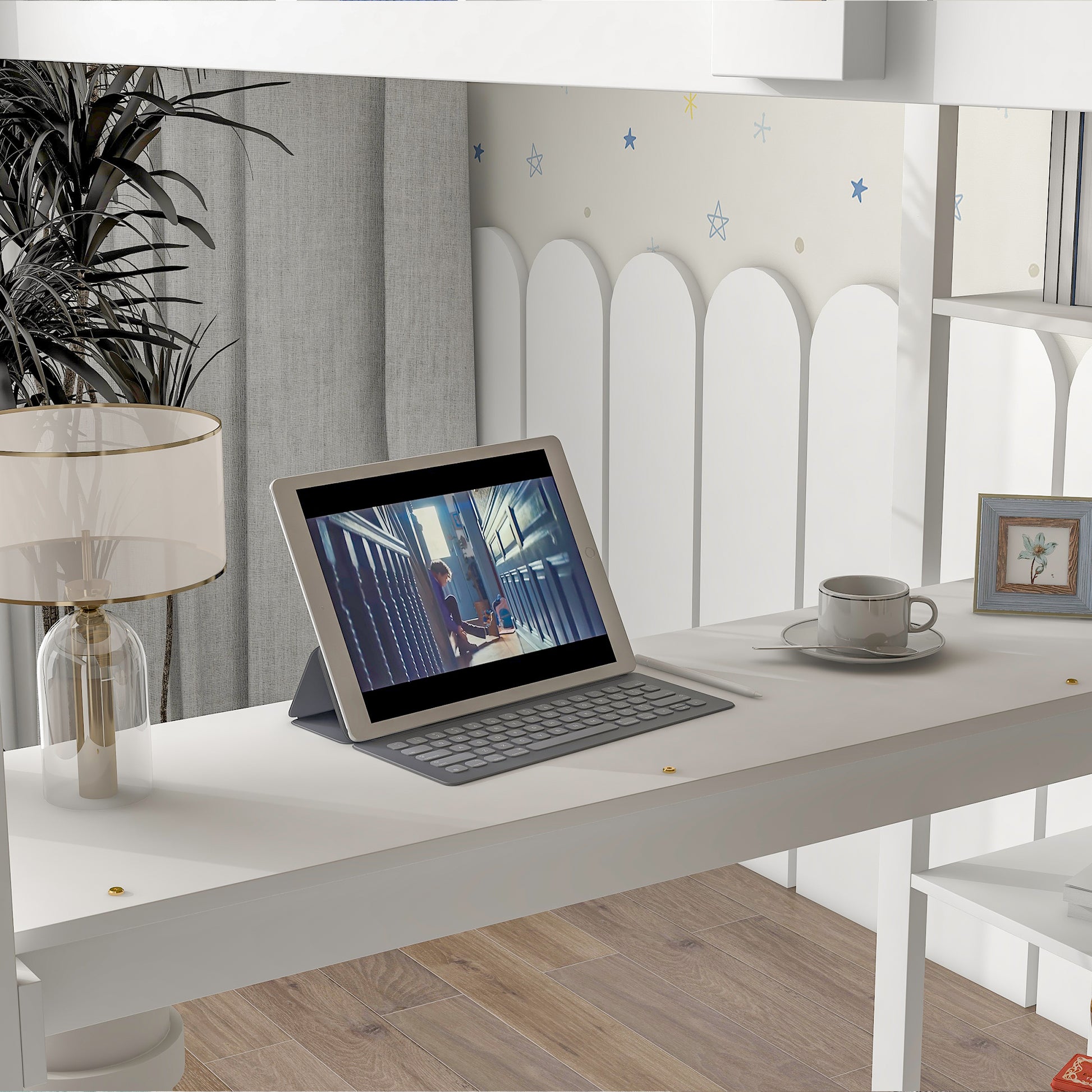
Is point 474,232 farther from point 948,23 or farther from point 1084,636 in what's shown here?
point 948,23

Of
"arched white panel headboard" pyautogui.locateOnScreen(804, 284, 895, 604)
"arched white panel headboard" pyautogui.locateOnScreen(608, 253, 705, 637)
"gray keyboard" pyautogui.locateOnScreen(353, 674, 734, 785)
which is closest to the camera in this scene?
"gray keyboard" pyautogui.locateOnScreen(353, 674, 734, 785)

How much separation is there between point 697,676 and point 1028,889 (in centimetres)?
62

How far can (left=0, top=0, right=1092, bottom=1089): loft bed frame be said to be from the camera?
23.3 inches

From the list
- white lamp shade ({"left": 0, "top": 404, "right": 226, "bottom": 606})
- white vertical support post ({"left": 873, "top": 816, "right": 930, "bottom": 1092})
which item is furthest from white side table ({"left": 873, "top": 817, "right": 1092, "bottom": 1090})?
white lamp shade ({"left": 0, "top": 404, "right": 226, "bottom": 606})

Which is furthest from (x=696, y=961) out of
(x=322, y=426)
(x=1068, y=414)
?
(x=322, y=426)

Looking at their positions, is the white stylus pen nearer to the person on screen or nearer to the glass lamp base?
the person on screen

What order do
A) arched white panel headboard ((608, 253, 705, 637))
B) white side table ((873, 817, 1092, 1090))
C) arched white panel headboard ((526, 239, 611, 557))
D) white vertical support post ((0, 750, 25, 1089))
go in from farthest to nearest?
arched white panel headboard ((526, 239, 611, 557))
arched white panel headboard ((608, 253, 705, 637))
white side table ((873, 817, 1092, 1090))
white vertical support post ((0, 750, 25, 1089))

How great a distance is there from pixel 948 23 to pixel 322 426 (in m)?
2.48

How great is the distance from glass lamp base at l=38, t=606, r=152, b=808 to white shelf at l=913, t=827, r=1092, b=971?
0.95 metres

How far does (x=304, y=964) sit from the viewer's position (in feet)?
3.03

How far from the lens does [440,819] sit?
99 centimetres

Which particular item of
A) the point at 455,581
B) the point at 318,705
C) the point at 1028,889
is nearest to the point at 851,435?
the point at 1028,889

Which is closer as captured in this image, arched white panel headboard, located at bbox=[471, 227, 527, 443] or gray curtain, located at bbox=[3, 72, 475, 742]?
gray curtain, located at bbox=[3, 72, 475, 742]

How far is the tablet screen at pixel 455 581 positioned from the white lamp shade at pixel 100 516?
6.8 inches
